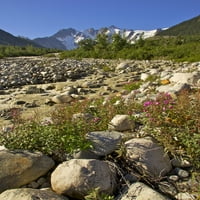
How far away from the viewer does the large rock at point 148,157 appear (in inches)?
A: 137

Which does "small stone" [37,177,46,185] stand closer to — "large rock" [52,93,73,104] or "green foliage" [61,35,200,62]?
"large rock" [52,93,73,104]

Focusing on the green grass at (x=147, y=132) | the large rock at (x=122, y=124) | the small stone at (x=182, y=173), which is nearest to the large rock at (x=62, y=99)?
the green grass at (x=147, y=132)

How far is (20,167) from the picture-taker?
129 inches

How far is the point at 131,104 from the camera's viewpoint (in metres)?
5.79

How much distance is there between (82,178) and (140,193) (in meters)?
0.61

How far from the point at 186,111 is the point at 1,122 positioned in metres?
4.42

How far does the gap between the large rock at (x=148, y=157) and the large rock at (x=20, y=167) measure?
1002 mm

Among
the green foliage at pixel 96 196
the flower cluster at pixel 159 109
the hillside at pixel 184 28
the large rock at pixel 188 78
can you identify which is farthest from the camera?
the hillside at pixel 184 28

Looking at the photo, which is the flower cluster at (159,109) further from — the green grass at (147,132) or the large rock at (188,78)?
the large rock at (188,78)

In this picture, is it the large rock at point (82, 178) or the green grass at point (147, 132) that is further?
the green grass at point (147, 132)

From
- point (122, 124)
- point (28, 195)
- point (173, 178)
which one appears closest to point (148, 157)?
point (173, 178)

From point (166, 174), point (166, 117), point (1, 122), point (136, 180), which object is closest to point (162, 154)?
point (166, 174)

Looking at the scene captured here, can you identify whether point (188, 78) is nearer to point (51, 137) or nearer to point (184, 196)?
point (51, 137)

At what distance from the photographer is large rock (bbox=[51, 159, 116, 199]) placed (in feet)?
9.91
